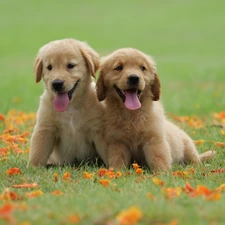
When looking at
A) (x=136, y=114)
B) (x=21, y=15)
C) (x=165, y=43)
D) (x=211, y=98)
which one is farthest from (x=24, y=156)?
(x=21, y=15)

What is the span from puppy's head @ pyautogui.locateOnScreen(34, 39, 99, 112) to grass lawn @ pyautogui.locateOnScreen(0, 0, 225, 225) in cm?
75

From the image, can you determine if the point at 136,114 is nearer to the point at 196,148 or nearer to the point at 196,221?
the point at 196,148

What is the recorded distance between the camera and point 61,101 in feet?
21.2

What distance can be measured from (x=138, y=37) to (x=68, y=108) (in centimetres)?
2104

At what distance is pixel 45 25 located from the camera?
3080 centimetres

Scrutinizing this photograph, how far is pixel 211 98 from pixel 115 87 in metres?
6.75

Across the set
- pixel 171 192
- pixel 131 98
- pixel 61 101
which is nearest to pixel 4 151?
pixel 61 101

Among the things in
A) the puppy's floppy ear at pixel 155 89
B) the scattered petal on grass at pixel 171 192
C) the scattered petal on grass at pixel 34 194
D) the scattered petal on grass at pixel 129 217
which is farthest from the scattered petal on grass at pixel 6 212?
the puppy's floppy ear at pixel 155 89

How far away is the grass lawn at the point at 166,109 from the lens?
4.45 meters

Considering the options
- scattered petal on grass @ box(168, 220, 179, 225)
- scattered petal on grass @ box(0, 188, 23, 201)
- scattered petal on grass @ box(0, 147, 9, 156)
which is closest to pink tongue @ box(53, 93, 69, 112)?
scattered petal on grass @ box(0, 147, 9, 156)

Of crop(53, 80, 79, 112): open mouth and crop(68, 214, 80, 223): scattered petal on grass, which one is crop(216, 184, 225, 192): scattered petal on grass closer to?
crop(68, 214, 80, 223): scattered petal on grass

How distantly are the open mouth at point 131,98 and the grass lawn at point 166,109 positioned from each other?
63cm

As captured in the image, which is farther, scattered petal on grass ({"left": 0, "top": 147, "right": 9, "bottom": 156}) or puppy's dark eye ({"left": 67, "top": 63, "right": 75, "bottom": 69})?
scattered petal on grass ({"left": 0, "top": 147, "right": 9, "bottom": 156})

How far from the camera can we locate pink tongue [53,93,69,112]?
644cm
